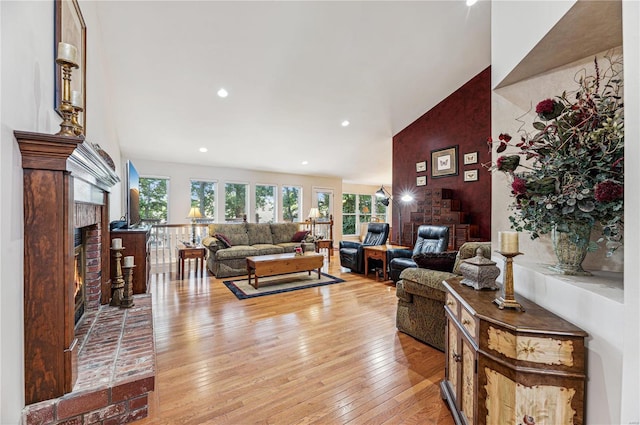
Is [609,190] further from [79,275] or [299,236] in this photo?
[299,236]

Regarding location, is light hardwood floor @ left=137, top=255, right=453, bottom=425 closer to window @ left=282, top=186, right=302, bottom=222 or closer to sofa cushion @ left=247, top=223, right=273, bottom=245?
sofa cushion @ left=247, top=223, right=273, bottom=245

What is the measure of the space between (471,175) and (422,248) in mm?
1699

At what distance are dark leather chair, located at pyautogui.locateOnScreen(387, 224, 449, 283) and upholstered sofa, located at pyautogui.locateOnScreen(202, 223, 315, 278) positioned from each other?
2230 mm

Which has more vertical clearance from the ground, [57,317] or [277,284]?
[57,317]

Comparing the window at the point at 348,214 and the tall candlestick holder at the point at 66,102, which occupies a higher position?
the tall candlestick holder at the point at 66,102

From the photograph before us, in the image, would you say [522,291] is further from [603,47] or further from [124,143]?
[124,143]

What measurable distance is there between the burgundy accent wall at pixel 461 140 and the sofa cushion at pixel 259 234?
10.3ft

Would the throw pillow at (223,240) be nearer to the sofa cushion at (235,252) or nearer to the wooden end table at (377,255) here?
the sofa cushion at (235,252)

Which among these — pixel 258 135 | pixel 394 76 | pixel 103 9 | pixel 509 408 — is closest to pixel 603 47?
pixel 509 408

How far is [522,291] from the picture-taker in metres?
1.61

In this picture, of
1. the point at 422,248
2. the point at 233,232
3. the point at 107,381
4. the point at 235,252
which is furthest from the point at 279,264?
the point at 107,381

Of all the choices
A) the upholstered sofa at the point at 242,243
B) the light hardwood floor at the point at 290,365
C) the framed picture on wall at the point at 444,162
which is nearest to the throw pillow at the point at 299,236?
the upholstered sofa at the point at 242,243

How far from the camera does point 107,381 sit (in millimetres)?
1584

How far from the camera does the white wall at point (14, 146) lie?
1152 mm
